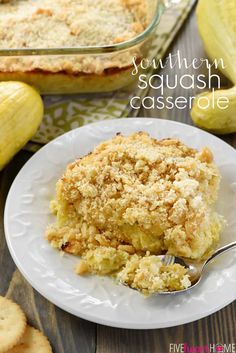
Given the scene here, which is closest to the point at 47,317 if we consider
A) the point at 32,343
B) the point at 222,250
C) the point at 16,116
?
the point at 32,343

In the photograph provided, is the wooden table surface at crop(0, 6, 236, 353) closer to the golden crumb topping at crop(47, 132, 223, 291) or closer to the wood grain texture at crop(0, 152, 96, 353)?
the wood grain texture at crop(0, 152, 96, 353)

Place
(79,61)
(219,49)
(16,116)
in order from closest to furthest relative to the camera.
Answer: (16,116), (79,61), (219,49)

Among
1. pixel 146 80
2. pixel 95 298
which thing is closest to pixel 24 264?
pixel 95 298

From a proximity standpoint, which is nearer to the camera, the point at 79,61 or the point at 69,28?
the point at 79,61

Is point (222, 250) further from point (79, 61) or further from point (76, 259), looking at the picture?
point (79, 61)

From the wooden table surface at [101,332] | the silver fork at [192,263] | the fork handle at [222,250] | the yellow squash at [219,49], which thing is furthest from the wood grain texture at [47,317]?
the yellow squash at [219,49]

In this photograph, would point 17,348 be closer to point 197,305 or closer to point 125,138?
point 197,305

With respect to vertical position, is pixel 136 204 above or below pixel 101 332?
above
